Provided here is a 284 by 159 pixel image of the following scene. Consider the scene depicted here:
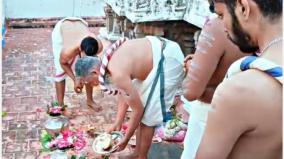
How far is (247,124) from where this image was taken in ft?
4.29

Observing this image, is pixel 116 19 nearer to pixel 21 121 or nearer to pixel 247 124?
pixel 21 121

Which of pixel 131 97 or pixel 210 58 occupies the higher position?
pixel 210 58

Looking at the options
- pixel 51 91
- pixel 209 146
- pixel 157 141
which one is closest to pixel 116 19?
pixel 51 91

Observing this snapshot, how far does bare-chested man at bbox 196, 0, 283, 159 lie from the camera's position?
1.28 meters

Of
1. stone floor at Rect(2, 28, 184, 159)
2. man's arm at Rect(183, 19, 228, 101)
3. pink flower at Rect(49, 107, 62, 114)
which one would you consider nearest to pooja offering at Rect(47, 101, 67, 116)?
pink flower at Rect(49, 107, 62, 114)

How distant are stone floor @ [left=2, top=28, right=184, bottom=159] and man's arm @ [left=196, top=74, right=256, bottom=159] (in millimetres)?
2275

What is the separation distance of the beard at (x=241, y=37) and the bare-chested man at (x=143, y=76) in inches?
62.4

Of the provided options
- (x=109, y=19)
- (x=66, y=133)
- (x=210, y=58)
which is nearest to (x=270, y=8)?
(x=210, y=58)

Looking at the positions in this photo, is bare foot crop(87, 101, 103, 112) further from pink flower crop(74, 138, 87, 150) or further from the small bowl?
pink flower crop(74, 138, 87, 150)

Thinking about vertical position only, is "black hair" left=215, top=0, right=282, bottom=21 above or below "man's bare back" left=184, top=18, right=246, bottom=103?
above

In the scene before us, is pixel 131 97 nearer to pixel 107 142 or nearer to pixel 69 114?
pixel 107 142

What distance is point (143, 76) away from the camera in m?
3.18

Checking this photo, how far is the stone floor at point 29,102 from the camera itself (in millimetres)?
3896

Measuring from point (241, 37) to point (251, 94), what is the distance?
0.65ft
